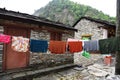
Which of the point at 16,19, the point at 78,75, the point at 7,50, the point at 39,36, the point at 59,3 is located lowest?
the point at 78,75

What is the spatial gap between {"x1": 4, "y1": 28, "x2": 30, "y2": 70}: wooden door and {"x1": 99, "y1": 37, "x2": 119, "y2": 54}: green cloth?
3.83 m

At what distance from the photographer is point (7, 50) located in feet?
26.5

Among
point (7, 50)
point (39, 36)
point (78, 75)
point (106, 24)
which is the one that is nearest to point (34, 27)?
point (39, 36)

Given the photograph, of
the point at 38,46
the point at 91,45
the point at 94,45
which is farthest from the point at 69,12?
the point at 38,46

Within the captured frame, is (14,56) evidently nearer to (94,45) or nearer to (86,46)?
(86,46)

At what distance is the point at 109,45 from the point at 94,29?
Result: 9510mm

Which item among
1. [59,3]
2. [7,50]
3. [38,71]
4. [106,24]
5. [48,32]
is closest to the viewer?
[7,50]

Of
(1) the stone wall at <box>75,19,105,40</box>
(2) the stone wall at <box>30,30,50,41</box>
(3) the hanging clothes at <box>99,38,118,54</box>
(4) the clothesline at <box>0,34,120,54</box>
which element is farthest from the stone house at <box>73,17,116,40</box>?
(3) the hanging clothes at <box>99,38,118,54</box>

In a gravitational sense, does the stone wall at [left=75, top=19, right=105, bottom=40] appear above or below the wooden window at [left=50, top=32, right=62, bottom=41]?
above

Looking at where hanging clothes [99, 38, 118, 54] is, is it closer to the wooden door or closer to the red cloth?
the red cloth

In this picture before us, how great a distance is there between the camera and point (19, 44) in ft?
23.1

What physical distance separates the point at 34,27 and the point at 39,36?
66 centimetres

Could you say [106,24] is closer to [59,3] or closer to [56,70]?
[56,70]

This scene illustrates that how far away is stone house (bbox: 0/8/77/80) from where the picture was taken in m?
7.83
